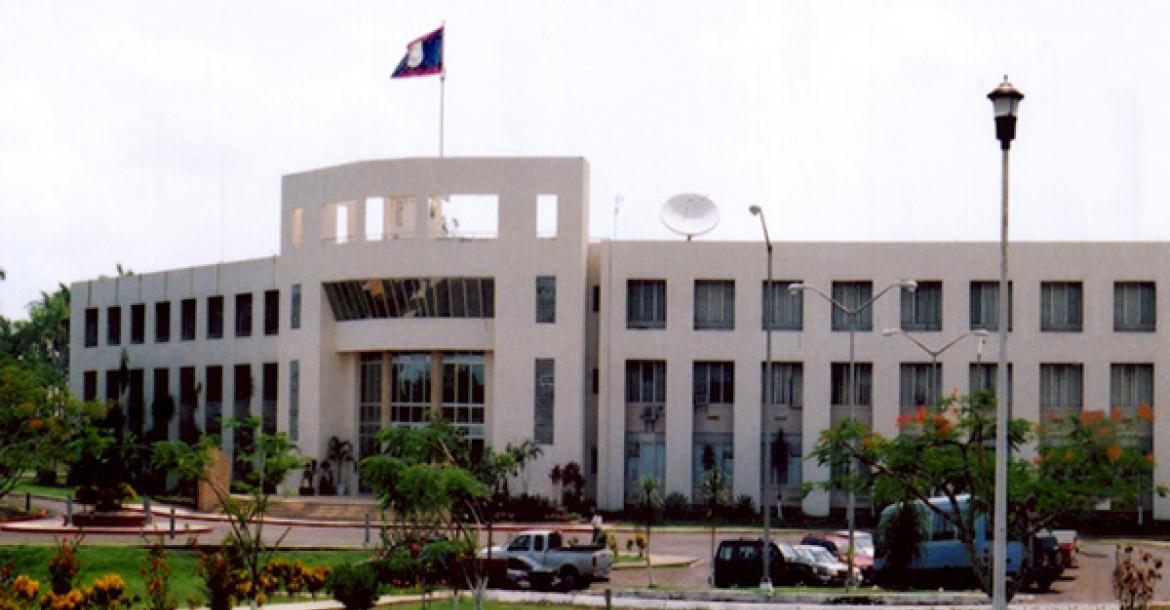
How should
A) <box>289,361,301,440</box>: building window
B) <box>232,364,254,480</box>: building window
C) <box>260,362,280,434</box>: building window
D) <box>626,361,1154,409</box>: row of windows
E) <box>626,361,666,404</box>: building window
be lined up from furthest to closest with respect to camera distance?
<box>232,364,254,480</box>: building window → <box>260,362,280,434</box>: building window → <box>289,361,301,440</box>: building window → <box>626,361,666,404</box>: building window → <box>626,361,1154,409</box>: row of windows

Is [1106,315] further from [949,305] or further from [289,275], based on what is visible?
[289,275]

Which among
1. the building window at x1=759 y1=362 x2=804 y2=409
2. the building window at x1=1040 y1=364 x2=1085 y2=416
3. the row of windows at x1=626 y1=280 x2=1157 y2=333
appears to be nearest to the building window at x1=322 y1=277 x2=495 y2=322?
the row of windows at x1=626 y1=280 x2=1157 y2=333

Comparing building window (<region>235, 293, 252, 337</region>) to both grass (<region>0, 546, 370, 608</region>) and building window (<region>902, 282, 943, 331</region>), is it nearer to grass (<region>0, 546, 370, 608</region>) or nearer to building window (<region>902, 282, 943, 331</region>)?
building window (<region>902, 282, 943, 331</region>)

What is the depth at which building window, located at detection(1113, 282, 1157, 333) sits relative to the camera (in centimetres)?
6850

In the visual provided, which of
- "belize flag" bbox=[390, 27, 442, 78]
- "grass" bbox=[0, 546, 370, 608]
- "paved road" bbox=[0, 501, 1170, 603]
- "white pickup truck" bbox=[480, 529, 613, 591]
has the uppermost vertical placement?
"belize flag" bbox=[390, 27, 442, 78]

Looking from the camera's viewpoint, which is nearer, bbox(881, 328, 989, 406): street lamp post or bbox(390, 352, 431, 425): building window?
bbox(881, 328, 989, 406): street lamp post

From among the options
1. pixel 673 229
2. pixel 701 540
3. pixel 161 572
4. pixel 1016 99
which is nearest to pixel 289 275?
pixel 673 229

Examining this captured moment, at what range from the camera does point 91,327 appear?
291 ft

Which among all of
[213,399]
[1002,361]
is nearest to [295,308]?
[213,399]

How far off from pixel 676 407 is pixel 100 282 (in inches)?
1338

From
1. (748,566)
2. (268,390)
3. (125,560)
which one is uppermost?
(268,390)

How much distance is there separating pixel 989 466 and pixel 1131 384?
3848 centimetres

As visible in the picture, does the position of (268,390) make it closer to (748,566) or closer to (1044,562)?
(748,566)

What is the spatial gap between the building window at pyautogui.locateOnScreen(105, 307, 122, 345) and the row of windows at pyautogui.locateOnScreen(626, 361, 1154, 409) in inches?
1176
